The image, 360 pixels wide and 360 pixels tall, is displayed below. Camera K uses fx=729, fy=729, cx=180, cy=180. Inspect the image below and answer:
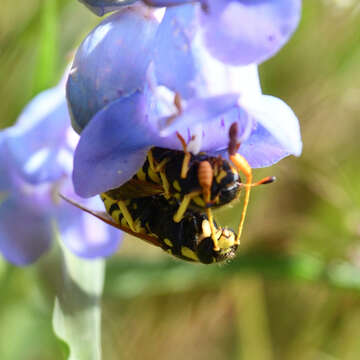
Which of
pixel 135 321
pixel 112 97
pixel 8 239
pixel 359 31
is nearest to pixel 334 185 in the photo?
pixel 359 31

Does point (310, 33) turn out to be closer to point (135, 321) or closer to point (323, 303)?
point (323, 303)

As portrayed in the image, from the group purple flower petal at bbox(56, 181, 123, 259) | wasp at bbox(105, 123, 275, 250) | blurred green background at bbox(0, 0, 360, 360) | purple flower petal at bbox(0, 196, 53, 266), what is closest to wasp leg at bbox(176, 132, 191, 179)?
wasp at bbox(105, 123, 275, 250)

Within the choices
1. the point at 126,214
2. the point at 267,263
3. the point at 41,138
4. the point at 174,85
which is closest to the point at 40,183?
the point at 41,138

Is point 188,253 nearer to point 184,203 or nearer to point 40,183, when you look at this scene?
point 184,203

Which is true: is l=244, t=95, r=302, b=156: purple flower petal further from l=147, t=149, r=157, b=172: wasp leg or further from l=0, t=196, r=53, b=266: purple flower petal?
l=0, t=196, r=53, b=266: purple flower petal

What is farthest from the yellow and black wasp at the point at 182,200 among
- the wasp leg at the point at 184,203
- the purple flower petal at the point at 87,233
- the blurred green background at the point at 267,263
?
the blurred green background at the point at 267,263

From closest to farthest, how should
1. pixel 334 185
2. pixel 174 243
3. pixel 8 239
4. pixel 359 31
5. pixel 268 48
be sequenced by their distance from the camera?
pixel 268 48 < pixel 174 243 < pixel 8 239 < pixel 359 31 < pixel 334 185
